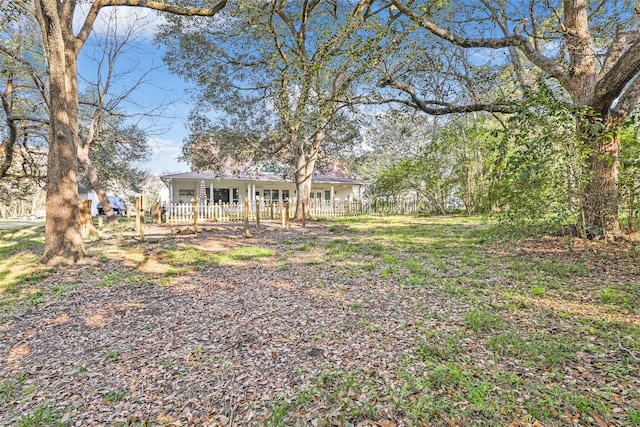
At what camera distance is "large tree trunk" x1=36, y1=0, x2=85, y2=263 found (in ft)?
20.9

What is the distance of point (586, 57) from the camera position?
624 centimetres

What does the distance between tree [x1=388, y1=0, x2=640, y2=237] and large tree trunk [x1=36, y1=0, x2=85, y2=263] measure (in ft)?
23.3

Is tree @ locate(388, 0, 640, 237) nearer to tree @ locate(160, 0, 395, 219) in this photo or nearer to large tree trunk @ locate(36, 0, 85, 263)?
tree @ locate(160, 0, 395, 219)

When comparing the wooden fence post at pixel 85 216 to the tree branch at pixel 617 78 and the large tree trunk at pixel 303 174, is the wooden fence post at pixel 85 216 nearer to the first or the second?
the large tree trunk at pixel 303 174

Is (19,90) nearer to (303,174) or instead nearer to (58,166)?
(58,166)

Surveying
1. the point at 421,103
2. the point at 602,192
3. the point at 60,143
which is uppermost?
the point at 421,103

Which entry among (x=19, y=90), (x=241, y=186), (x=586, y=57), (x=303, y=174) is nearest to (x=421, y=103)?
(x=586, y=57)

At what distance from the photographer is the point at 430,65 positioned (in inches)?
286

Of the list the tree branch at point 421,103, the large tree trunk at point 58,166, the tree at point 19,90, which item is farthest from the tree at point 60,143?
the tree branch at point 421,103

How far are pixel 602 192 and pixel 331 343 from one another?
435 cm

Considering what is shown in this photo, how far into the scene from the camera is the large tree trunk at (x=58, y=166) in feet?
20.9

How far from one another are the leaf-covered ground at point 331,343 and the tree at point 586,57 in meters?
1.33

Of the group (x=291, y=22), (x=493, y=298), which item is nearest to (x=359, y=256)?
(x=493, y=298)

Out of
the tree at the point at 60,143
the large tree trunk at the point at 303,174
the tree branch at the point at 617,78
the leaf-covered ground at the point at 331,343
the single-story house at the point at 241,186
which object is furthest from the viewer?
the single-story house at the point at 241,186
